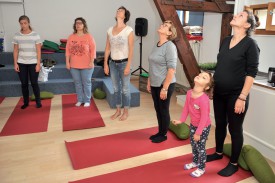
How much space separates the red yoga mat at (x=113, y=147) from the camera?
2.40 m

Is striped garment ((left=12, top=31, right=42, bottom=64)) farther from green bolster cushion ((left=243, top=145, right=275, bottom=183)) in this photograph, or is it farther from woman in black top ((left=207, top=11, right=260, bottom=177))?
green bolster cushion ((left=243, top=145, right=275, bottom=183))

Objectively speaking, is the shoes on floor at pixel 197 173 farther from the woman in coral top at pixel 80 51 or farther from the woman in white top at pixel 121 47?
the woman in coral top at pixel 80 51

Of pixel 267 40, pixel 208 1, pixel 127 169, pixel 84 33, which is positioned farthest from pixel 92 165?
pixel 208 1

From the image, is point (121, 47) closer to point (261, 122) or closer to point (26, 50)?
point (26, 50)

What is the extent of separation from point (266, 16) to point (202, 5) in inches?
36.2

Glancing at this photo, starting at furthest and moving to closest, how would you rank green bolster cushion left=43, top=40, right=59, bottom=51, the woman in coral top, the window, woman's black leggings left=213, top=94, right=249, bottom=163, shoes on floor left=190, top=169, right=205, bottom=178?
1. green bolster cushion left=43, top=40, right=59, bottom=51
2. the woman in coral top
3. the window
4. shoes on floor left=190, top=169, right=205, bottom=178
5. woman's black leggings left=213, top=94, right=249, bottom=163

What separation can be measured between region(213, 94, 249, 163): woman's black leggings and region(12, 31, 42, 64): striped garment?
8.62 ft

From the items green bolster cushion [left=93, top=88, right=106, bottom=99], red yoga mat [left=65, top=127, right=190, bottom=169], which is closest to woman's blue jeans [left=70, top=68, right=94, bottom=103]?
green bolster cushion [left=93, top=88, right=106, bottom=99]

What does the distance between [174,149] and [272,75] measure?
129cm

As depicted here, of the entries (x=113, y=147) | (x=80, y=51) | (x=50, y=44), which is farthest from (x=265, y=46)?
(x=50, y=44)

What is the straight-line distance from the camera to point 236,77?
191 cm

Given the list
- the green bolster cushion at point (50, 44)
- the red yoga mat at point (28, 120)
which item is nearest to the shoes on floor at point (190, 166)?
the red yoga mat at point (28, 120)

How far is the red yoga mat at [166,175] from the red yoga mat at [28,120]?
1.40 metres

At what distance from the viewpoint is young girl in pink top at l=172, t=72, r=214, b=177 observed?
191 centimetres
